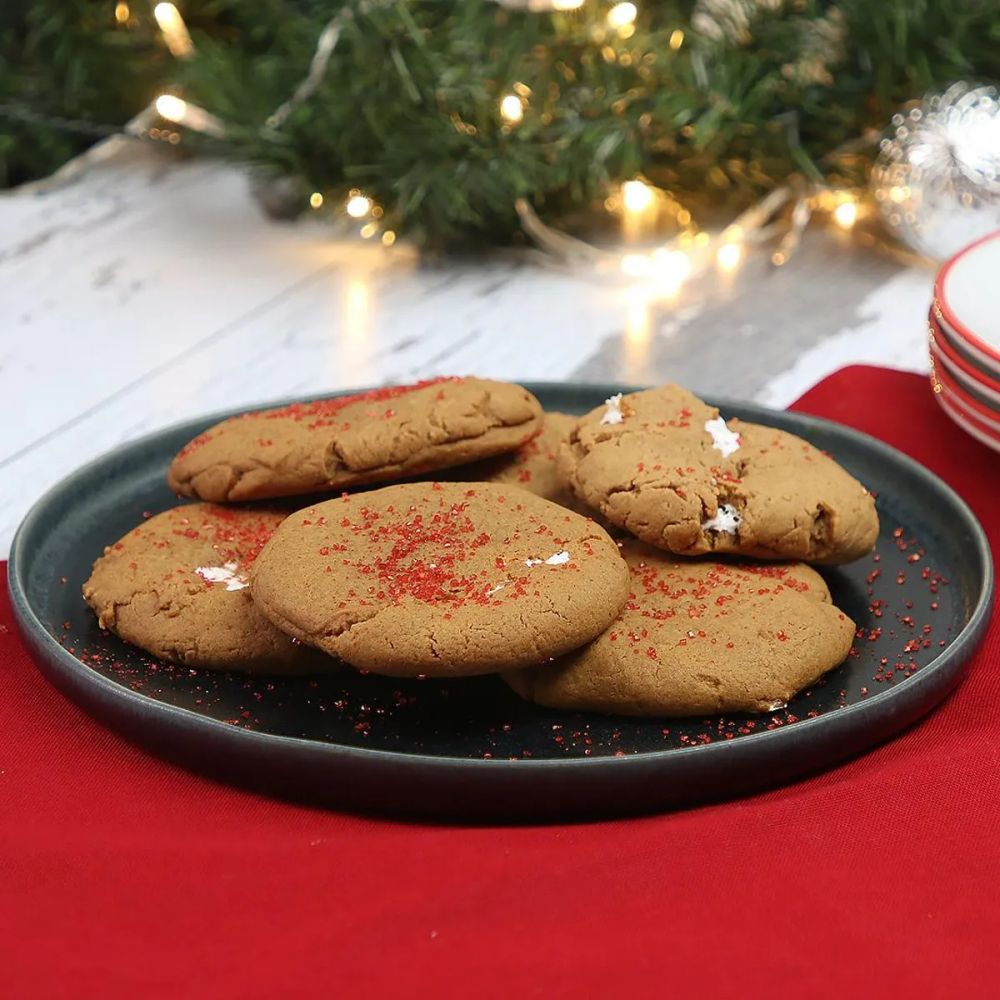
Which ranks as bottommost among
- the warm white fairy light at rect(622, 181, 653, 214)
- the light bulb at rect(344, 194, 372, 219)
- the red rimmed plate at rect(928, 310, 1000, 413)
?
the warm white fairy light at rect(622, 181, 653, 214)

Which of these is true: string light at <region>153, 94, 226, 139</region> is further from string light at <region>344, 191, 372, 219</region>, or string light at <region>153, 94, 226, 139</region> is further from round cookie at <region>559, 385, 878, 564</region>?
round cookie at <region>559, 385, 878, 564</region>

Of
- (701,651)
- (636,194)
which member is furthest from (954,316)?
(636,194)

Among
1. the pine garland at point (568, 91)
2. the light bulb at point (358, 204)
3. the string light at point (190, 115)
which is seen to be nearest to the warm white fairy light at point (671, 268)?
the pine garland at point (568, 91)

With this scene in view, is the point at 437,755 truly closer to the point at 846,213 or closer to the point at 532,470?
the point at 532,470

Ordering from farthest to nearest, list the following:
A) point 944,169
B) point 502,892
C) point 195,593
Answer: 1. point 944,169
2. point 195,593
3. point 502,892

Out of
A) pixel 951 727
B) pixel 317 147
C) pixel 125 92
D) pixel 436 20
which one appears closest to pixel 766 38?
pixel 436 20

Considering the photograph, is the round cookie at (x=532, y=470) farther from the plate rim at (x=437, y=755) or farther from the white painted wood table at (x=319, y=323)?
the white painted wood table at (x=319, y=323)

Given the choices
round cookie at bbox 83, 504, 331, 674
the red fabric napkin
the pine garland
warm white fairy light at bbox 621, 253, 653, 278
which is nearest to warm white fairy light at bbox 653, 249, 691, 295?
warm white fairy light at bbox 621, 253, 653, 278
